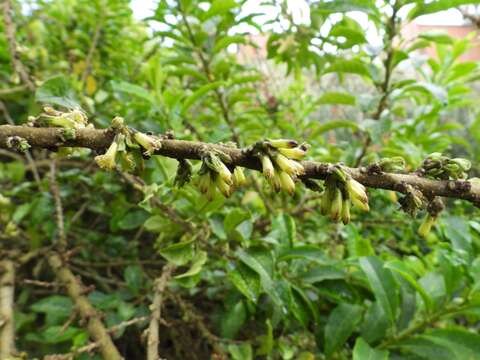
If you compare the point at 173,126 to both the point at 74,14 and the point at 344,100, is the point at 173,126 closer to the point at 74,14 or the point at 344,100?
the point at 344,100

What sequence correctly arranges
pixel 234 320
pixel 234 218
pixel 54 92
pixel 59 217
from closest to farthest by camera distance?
pixel 54 92 < pixel 234 218 < pixel 234 320 < pixel 59 217

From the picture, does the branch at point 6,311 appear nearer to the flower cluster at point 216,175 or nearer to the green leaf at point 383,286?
the flower cluster at point 216,175

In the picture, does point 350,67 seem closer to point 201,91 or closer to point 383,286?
point 201,91

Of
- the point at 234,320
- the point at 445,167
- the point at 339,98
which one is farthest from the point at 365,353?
the point at 339,98

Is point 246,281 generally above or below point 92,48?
below

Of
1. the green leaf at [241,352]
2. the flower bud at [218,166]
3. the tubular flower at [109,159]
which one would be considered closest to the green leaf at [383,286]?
the green leaf at [241,352]
